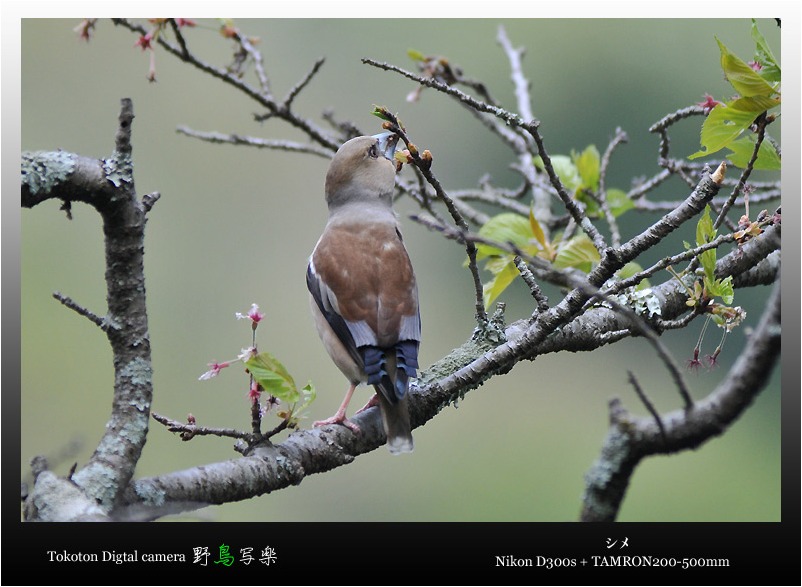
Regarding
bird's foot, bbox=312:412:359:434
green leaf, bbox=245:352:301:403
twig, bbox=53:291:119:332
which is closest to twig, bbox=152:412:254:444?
green leaf, bbox=245:352:301:403

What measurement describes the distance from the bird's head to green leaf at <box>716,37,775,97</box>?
5.59ft

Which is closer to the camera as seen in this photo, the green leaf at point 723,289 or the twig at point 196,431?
the twig at point 196,431

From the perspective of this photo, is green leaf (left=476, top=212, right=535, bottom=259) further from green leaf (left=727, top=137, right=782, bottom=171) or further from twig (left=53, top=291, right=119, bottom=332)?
twig (left=53, top=291, right=119, bottom=332)

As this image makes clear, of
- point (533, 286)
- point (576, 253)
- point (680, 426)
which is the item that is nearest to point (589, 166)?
point (576, 253)

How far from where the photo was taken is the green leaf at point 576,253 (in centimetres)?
383

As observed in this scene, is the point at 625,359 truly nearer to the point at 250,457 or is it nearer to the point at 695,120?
the point at 695,120

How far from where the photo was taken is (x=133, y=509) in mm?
2617

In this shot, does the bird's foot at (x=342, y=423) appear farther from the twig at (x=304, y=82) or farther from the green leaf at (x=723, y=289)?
the twig at (x=304, y=82)

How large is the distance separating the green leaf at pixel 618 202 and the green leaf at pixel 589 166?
14 centimetres

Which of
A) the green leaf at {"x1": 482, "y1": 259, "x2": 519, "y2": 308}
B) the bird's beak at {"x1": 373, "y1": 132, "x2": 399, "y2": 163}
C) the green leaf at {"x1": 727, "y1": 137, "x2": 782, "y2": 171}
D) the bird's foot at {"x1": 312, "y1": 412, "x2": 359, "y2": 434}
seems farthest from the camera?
the bird's beak at {"x1": 373, "y1": 132, "x2": 399, "y2": 163}

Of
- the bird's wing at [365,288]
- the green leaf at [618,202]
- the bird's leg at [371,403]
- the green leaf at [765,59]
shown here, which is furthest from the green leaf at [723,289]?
the green leaf at [618,202]

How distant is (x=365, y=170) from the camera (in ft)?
14.1

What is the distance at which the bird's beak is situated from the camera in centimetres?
428

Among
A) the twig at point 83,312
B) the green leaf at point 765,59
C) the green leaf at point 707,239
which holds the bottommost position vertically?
the twig at point 83,312
